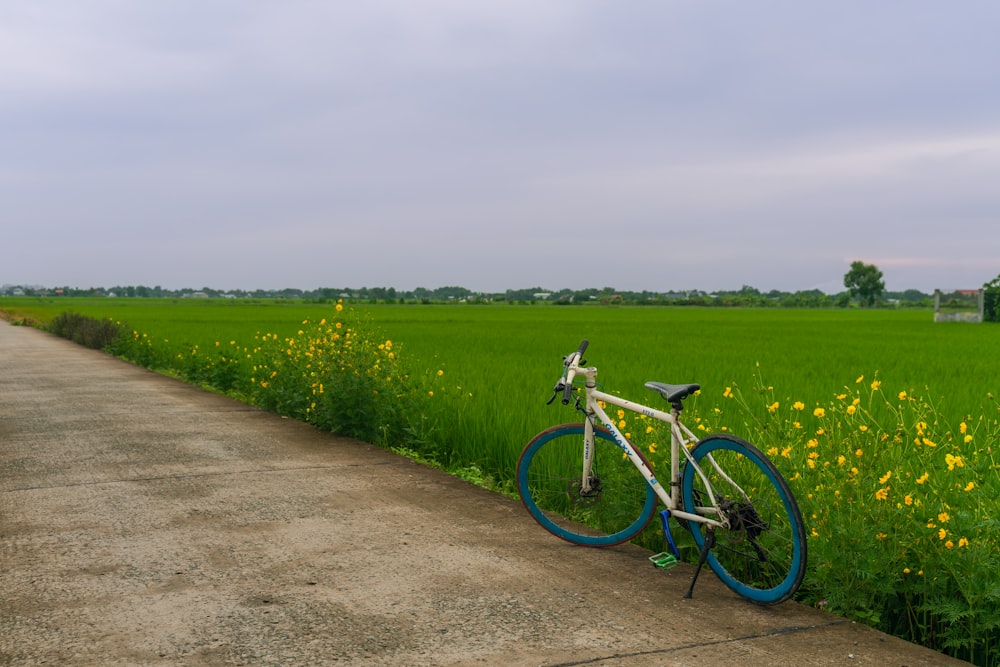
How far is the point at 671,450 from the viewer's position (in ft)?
17.0

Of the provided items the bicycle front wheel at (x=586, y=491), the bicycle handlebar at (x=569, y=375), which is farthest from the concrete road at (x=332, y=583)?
the bicycle handlebar at (x=569, y=375)

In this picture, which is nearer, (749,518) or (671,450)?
(749,518)

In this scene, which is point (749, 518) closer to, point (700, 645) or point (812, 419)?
point (700, 645)

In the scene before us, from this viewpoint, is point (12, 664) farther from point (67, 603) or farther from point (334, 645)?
point (334, 645)

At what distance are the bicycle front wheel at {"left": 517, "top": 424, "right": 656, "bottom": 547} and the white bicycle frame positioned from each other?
67mm

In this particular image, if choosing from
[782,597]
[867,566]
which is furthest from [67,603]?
[867,566]

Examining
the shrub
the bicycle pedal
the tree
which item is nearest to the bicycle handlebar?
the bicycle pedal

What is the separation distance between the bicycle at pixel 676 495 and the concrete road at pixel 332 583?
19cm

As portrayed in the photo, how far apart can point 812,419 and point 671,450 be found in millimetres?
4365

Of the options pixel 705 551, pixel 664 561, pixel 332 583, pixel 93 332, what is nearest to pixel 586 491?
pixel 664 561

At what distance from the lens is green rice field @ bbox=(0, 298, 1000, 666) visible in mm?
4270

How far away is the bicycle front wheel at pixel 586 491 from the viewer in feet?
18.4

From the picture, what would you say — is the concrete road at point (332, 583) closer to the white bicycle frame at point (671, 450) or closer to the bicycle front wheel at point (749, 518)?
the bicycle front wheel at point (749, 518)

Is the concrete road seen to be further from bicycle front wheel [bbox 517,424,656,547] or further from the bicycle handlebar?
the bicycle handlebar
